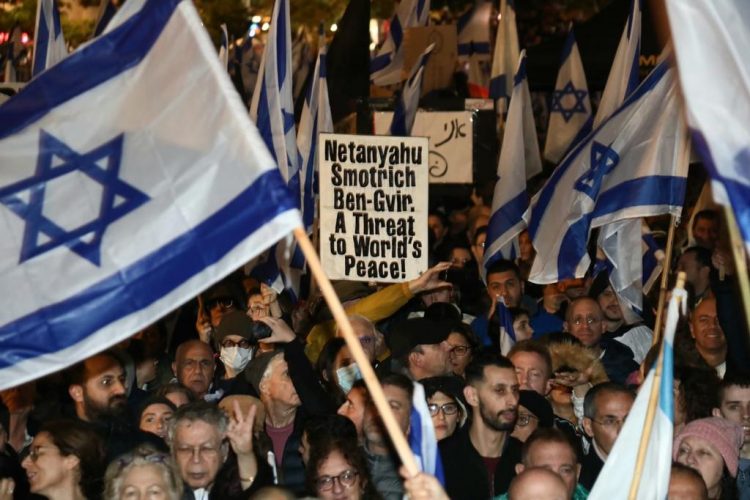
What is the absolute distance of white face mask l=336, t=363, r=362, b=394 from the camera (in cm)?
922

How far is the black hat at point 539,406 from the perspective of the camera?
8945 mm

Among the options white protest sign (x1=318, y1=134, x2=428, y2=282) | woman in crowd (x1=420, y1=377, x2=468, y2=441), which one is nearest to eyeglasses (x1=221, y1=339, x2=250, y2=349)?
white protest sign (x1=318, y1=134, x2=428, y2=282)

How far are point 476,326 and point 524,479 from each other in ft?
18.0

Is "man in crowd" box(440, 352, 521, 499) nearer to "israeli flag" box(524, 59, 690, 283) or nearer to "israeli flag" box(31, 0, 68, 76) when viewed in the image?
"israeli flag" box(524, 59, 690, 283)

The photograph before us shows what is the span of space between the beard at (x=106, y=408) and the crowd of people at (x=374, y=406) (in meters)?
0.02

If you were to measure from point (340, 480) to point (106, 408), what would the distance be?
195cm

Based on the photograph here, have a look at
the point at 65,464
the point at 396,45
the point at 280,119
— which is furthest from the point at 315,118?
the point at 396,45

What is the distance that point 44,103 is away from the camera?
241 inches

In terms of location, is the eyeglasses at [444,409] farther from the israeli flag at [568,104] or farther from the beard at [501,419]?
the israeli flag at [568,104]

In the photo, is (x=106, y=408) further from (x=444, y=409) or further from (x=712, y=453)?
(x=712, y=453)

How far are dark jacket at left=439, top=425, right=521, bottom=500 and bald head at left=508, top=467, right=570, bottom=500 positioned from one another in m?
1.48

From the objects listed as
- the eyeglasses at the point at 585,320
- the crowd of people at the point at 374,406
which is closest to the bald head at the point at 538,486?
the crowd of people at the point at 374,406

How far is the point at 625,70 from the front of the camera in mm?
12156

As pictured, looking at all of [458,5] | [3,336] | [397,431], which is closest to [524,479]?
[397,431]
